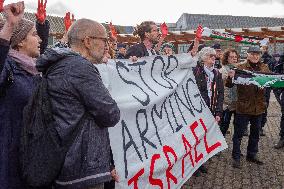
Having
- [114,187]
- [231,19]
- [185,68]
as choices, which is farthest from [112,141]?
[231,19]

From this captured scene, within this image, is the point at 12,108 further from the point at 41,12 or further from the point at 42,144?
the point at 41,12

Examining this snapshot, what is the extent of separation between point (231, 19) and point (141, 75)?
5445 centimetres

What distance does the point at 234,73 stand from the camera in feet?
17.0

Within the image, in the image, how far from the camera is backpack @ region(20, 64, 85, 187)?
1955 mm

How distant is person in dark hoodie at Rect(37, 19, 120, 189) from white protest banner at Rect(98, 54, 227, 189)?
848 mm

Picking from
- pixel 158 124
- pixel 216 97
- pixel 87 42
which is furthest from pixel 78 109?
pixel 216 97

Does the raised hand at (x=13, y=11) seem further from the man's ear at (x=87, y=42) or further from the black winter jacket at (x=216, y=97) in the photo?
the black winter jacket at (x=216, y=97)

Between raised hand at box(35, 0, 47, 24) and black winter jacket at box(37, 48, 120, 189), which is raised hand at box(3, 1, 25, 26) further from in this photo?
raised hand at box(35, 0, 47, 24)

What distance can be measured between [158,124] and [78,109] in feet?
5.25

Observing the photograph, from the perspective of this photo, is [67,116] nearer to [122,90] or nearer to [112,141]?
[112,141]

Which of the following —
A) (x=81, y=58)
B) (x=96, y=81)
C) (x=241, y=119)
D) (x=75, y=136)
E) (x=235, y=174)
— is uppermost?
(x=81, y=58)

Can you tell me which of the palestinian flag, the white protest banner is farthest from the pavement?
the palestinian flag

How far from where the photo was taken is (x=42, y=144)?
1965 millimetres

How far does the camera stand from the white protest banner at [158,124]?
3.02 metres
